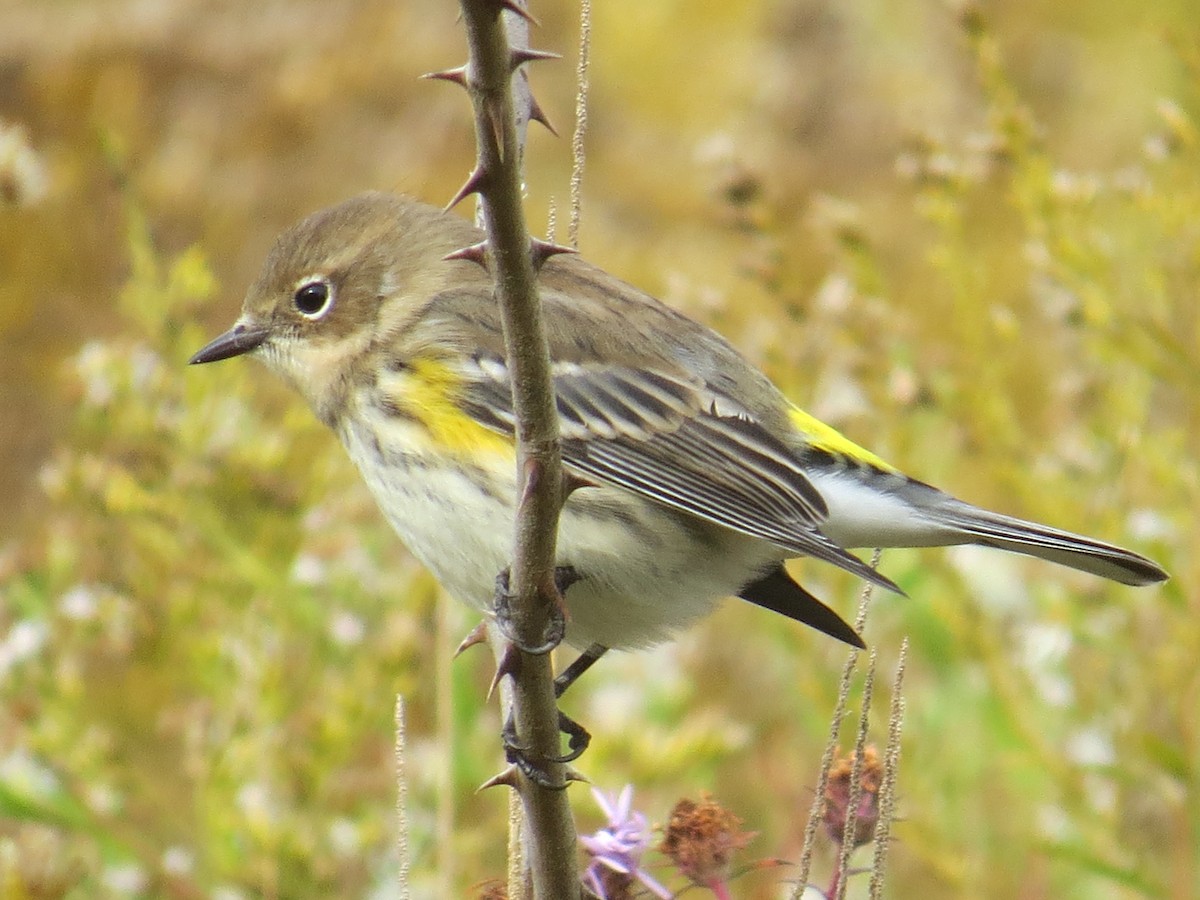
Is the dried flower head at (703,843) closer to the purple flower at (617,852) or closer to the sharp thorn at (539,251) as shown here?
the purple flower at (617,852)

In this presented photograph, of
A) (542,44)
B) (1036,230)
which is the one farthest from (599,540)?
(542,44)

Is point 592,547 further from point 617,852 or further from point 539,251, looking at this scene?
point 539,251

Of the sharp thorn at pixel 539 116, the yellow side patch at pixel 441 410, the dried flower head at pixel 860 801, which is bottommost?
the dried flower head at pixel 860 801

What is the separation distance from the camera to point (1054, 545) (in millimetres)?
2262

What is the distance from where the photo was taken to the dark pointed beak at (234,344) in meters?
2.54

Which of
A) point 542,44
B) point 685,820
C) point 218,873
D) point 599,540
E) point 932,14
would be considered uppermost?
point 932,14

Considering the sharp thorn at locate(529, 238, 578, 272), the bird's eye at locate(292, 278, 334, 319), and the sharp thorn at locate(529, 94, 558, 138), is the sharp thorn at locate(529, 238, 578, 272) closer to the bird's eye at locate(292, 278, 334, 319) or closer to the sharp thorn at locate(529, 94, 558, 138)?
the sharp thorn at locate(529, 94, 558, 138)

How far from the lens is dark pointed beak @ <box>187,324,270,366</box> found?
8.34ft

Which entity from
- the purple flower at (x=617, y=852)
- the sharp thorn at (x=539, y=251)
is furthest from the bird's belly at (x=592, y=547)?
the sharp thorn at (x=539, y=251)

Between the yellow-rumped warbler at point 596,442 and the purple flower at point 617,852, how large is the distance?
1.74ft

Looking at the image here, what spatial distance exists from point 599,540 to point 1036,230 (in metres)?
1.12

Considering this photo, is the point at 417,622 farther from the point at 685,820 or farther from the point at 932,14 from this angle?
the point at 932,14

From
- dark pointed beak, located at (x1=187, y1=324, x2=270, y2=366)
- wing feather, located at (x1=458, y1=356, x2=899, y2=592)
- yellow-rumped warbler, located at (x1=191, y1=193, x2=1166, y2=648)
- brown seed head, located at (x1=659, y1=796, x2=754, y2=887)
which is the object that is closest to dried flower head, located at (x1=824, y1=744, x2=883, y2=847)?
brown seed head, located at (x1=659, y1=796, x2=754, y2=887)

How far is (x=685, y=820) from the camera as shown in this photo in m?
1.56
